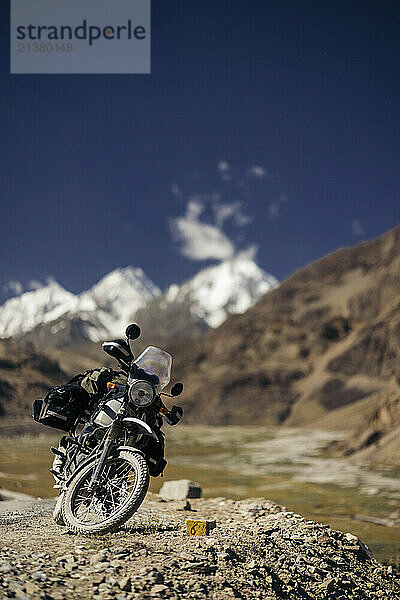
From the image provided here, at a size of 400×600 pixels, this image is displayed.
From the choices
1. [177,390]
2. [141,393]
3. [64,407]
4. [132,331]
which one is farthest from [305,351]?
[141,393]

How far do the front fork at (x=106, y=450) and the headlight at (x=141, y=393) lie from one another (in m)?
0.39

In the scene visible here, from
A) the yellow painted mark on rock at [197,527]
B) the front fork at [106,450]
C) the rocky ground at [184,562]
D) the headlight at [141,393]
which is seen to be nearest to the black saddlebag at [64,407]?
the front fork at [106,450]

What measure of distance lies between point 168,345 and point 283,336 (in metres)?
37.8

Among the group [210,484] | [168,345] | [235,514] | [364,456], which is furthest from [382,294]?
[235,514]

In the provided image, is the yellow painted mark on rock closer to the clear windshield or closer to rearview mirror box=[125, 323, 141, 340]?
the clear windshield

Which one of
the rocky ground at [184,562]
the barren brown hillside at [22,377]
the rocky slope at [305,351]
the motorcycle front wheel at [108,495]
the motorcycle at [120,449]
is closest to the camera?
the rocky ground at [184,562]

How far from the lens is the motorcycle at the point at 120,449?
272 inches

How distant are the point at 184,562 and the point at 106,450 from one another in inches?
65.2

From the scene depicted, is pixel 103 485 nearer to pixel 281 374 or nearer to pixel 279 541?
pixel 279 541

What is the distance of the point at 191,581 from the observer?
18.9 ft

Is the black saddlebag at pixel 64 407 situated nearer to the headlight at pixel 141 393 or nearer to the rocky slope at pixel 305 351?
the headlight at pixel 141 393

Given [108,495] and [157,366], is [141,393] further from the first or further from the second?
[108,495]

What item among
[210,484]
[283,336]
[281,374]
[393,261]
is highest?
[393,261]

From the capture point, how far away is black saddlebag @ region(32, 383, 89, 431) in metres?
7.92
